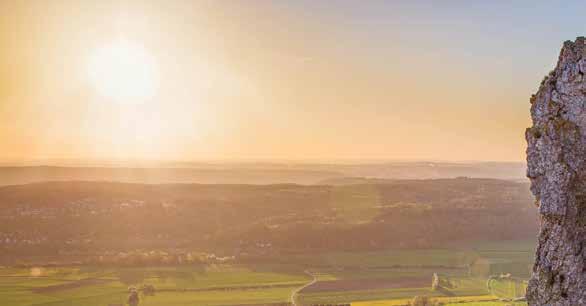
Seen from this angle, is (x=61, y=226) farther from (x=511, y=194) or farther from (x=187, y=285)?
(x=511, y=194)

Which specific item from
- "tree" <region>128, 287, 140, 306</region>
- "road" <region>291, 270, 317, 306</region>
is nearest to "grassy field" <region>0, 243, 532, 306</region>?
"road" <region>291, 270, 317, 306</region>

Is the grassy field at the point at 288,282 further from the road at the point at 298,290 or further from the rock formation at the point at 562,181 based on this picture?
the rock formation at the point at 562,181

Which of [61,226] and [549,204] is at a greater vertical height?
[549,204]

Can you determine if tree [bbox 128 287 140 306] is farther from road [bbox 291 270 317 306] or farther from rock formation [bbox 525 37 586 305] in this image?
rock formation [bbox 525 37 586 305]

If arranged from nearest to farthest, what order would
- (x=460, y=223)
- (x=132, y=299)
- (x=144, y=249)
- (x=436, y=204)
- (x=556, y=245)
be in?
(x=556, y=245), (x=132, y=299), (x=144, y=249), (x=460, y=223), (x=436, y=204)

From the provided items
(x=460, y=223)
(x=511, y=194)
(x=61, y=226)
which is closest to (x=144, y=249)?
(x=61, y=226)

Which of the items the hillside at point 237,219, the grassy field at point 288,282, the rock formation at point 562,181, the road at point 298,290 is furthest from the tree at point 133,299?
the rock formation at point 562,181

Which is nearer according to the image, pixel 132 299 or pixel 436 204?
pixel 132 299

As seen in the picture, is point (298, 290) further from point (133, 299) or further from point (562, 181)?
point (562, 181)
